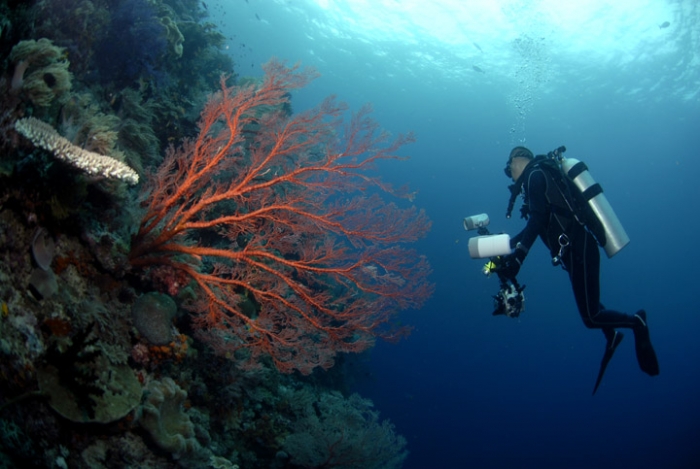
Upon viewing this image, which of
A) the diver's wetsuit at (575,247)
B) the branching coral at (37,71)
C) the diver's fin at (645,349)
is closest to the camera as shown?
the branching coral at (37,71)

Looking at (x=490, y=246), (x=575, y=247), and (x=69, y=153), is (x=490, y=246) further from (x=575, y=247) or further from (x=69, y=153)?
(x=69, y=153)

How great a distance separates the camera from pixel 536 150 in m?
61.4

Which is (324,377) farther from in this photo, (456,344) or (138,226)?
(456,344)

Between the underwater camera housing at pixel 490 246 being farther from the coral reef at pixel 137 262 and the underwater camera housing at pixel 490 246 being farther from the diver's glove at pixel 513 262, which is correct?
the coral reef at pixel 137 262

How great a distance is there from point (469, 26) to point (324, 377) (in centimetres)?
2891

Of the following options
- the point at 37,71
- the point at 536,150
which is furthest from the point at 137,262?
the point at 536,150

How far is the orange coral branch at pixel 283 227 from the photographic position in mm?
4418

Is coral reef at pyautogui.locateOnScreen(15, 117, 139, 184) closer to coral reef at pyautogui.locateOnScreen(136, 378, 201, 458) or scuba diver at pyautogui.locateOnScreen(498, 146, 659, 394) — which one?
coral reef at pyautogui.locateOnScreen(136, 378, 201, 458)

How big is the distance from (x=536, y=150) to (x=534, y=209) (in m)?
64.5

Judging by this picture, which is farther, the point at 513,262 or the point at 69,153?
the point at 513,262

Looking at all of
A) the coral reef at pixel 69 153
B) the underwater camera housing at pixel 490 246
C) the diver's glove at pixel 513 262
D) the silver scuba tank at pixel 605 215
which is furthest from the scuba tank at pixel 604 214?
the coral reef at pixel 69 153

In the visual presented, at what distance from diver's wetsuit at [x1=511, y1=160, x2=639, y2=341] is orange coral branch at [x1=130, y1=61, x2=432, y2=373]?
2247mm

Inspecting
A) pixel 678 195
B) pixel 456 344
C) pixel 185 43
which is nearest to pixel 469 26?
pixel 185 43

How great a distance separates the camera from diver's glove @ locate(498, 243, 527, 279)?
17.3ft
